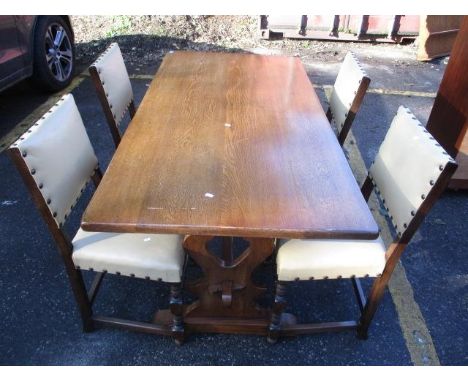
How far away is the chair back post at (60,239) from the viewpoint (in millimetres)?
1341

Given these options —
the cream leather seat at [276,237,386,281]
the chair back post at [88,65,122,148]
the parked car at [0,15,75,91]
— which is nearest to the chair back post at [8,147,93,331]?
the chair back post at [88,65,122,148]

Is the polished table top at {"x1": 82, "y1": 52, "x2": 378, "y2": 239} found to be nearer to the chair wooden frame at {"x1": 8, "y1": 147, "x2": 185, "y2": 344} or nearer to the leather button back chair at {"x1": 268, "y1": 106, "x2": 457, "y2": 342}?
the leather button back chair at {"x1": 268, "y1": 106, "x2": 457, "y2": 342}

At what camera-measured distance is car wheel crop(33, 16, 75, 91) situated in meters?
3.70

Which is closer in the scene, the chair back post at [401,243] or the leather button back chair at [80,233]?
the chair back post at [401,243]

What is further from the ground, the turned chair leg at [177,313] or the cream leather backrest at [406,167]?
the cream leather backrest at [406,167]

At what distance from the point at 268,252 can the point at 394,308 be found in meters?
0.94

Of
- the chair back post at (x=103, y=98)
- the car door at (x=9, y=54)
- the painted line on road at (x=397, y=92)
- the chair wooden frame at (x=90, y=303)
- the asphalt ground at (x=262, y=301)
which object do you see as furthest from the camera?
the painted line on road at (x=397, y=92)

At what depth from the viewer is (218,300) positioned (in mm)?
1787

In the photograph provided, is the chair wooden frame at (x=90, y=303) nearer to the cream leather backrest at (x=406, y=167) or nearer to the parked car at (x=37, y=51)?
the cream leather backrest at (x=406, y=167)

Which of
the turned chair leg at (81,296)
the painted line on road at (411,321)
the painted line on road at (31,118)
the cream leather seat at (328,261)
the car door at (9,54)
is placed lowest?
the painted line on road at (411,321)

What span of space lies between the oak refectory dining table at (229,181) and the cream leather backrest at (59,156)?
0.22 metres

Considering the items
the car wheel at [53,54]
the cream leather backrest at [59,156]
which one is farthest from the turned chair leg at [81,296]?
the car wheel at [53,54]

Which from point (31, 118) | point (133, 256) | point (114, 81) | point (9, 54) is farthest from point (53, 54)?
point (133, 256)

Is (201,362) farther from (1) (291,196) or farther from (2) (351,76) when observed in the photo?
(2) (351,76)
